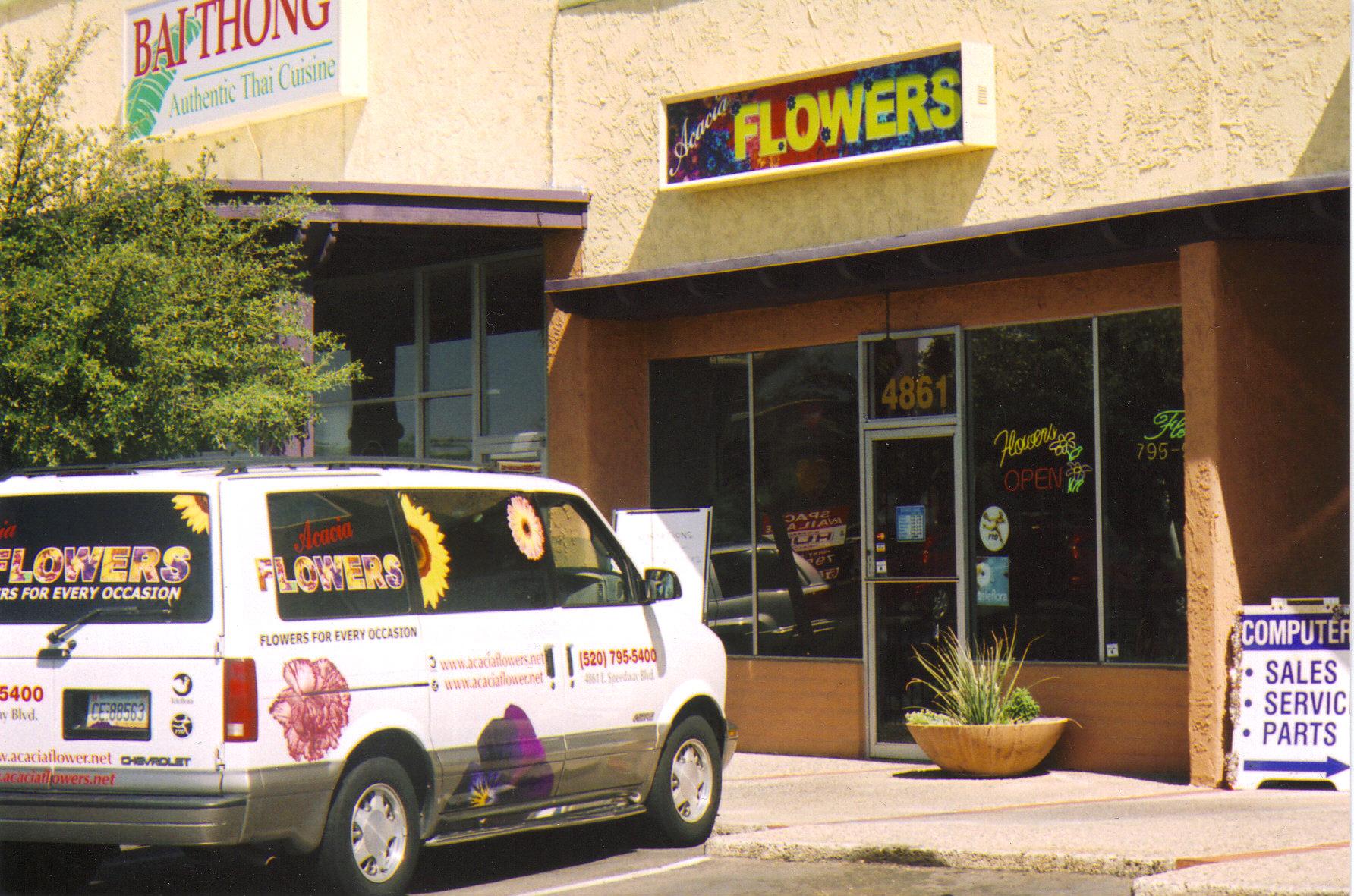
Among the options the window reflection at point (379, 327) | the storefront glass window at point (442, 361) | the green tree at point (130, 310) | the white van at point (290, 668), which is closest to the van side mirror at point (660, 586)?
the white van at point (290, 668)

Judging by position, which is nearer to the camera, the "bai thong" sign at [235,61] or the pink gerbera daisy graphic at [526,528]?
the pink gerbera daisy graphic at [526,528]

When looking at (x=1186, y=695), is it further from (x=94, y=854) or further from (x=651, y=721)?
(x=94, y=854)

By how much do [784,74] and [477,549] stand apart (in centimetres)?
623

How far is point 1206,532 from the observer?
11672mm

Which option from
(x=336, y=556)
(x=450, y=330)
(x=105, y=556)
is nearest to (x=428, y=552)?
(x=336, y=556)

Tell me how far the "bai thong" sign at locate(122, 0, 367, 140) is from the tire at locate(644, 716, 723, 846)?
811cm

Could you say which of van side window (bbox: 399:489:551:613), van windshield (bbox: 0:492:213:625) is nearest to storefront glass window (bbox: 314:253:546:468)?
A: van side window (bbox: 399:489:551:613)


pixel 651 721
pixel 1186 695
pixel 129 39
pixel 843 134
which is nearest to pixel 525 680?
pixel 651 721

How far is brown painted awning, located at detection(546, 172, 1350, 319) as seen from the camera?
37.1 feet

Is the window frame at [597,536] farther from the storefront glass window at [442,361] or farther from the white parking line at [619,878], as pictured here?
the storefront glass window at [442,361]

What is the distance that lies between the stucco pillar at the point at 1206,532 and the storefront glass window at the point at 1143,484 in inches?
18.8

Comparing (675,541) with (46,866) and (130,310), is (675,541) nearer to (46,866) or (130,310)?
(130,310)

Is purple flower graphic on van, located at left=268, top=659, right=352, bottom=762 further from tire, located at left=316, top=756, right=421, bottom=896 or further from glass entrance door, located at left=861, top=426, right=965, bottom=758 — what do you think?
glass entrance door, located at left=861, top=426, right=965, bottom=758

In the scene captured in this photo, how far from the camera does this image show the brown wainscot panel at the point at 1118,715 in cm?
1220
